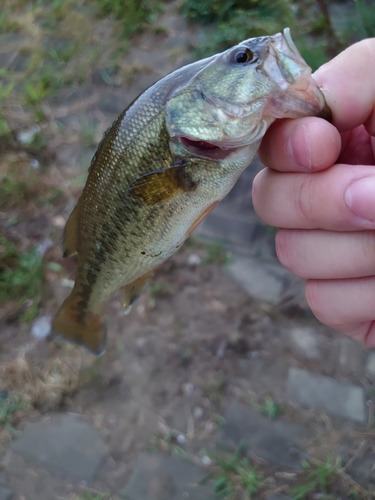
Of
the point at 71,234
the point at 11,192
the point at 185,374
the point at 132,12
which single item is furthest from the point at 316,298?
the point at 132,12

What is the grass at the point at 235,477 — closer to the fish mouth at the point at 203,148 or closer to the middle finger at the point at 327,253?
the middle finger at the point at 327,253

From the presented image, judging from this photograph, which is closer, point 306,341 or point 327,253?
point 327,253

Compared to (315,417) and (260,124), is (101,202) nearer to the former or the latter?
(260,124)

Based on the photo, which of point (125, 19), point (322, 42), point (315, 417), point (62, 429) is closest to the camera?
point (315, 417)

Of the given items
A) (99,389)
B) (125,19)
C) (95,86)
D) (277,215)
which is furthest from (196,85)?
(125,19)

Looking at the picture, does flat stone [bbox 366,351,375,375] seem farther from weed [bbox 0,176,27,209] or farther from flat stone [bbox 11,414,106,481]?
weed [bbox 0,176,27,209]

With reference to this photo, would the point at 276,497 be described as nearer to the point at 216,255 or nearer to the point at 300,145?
the point at 216,255
